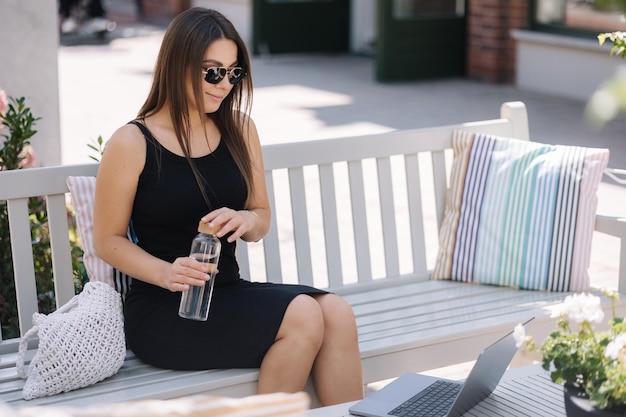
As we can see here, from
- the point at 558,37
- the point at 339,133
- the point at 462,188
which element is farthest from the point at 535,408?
the point at 558,37

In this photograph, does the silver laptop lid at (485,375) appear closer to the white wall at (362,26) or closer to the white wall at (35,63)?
the white wall at (35,63)

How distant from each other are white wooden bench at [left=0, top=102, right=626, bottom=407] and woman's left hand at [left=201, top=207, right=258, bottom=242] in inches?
15.2

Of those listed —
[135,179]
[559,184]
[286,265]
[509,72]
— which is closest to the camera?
[135,179]

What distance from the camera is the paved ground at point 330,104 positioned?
26.1 feet

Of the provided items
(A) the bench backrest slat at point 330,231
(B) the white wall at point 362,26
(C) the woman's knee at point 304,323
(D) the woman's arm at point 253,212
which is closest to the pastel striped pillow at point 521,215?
(A) the bench backrest slat at point 330,231

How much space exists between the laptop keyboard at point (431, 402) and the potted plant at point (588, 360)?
0.40m

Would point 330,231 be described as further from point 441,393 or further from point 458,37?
point 458,37

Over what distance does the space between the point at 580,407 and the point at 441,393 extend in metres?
0.56

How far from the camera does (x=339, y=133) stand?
812cm

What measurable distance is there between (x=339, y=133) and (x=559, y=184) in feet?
15.6

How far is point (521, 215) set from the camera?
11.4ft

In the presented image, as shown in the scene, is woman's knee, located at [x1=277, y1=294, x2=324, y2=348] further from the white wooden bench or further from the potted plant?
the potted plant

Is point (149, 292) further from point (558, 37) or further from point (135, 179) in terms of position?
point (558, 37)

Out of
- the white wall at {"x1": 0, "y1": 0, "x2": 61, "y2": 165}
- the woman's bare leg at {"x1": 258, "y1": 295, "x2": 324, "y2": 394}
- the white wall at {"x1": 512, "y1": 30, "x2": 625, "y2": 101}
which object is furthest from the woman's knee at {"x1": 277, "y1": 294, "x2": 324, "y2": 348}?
the white wall at {"x1": 512, "y1": 30, "x2": 625, "y2": 101}
